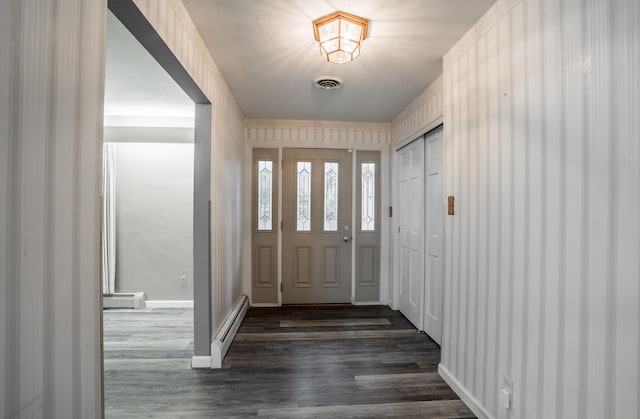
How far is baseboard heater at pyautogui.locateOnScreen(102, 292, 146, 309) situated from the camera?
3.78 meters

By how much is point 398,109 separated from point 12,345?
3.53 metres

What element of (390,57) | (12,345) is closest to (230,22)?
(390,57)

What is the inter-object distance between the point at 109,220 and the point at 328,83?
325cm

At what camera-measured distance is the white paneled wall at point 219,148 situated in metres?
1.60

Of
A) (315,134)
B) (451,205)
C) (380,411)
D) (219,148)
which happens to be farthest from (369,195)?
(380,411)

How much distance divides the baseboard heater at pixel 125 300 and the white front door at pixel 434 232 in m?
3.50

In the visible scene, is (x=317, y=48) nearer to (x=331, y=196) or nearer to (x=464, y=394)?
(x=331, y=196)

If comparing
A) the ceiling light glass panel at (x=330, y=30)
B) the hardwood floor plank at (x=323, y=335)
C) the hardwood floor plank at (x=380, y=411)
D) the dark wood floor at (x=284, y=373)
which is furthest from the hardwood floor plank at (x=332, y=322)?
the ceiling light glass panel at (x=330, y=30)

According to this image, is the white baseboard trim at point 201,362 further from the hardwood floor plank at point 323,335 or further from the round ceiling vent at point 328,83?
the round ceiling vent at point 328,83

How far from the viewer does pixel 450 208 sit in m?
2.16

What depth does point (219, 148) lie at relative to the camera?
8.66 feet

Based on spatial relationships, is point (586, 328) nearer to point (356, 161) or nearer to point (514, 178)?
point (514, 178)

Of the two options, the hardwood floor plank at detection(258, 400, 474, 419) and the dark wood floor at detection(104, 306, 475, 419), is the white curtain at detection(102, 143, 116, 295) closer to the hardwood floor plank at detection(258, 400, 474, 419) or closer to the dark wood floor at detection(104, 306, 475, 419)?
the dark wood floor at detection(104, 306, 475, 419)

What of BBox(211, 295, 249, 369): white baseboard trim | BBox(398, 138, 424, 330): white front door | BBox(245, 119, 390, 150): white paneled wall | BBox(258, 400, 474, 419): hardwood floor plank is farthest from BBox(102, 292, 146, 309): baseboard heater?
BBox(398, 138, 424, 330): white front door
